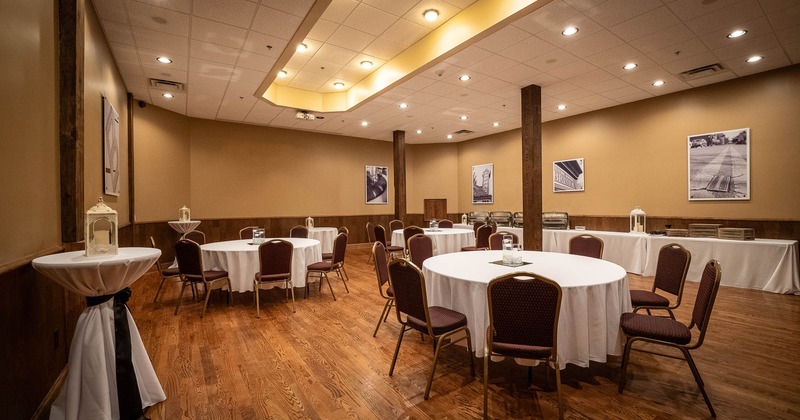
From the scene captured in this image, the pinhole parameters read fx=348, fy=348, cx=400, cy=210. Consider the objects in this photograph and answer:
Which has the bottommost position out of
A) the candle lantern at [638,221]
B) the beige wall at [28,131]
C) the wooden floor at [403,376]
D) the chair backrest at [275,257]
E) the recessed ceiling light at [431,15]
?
the wooden floor at [403,376]

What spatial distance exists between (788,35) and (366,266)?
753cm

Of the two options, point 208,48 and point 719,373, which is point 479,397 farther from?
point 208,48

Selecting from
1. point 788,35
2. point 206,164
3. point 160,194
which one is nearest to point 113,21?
point 160,194

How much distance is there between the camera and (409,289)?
2562 mm

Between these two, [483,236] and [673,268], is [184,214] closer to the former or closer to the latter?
[483,236]

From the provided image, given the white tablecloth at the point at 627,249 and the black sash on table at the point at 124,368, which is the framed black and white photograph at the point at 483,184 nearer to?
the white tablecloth at the point at 627,249

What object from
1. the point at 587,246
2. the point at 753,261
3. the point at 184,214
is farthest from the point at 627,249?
the point at 184,214

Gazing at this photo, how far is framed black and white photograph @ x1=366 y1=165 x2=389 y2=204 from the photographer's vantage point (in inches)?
455

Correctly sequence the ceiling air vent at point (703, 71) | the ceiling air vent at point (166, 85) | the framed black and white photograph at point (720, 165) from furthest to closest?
the framed black and white photograph at point (720, 165), the ceiling air vent at point (166, 85), the ceiling air vent at point (703, 71)

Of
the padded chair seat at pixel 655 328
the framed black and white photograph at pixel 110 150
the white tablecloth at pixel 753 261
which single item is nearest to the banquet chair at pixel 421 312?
the padded chair seat at pixel 655 328

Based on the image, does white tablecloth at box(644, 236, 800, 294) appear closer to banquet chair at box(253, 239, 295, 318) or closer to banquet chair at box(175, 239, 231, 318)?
banquet chair at box(253, 239, 295, 318)

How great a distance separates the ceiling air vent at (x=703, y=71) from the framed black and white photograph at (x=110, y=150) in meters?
8.67

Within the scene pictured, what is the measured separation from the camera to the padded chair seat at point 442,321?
2484 mm

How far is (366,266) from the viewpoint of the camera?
7691 millimetres
